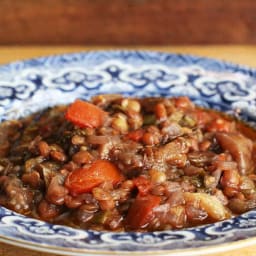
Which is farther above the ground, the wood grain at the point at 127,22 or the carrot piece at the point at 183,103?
the wood grain at the point at 127,22

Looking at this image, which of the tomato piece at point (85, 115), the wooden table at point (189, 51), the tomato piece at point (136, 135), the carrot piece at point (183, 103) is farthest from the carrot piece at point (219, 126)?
the wooden table at point (189, 51)

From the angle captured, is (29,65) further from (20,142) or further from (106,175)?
(106,175)

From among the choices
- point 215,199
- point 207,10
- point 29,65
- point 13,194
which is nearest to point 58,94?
point 29,65

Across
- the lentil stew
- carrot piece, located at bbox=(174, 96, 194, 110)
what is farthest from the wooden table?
the lentil stew

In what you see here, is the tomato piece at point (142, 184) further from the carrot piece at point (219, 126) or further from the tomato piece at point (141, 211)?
the carrot piece at point (219, 126)

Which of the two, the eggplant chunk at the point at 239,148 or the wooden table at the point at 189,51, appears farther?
the wooden table at the point at 189,51

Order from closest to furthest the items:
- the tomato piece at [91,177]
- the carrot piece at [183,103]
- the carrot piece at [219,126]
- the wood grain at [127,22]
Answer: the tomato piece at [91,177] → the carrot piece at [219,126] → the carrot piece at [183,103] → the wood grain at [127,22]

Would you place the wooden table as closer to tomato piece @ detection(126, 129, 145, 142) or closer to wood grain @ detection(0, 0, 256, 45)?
wood grain @ detection(0, 0, 256, 45)
